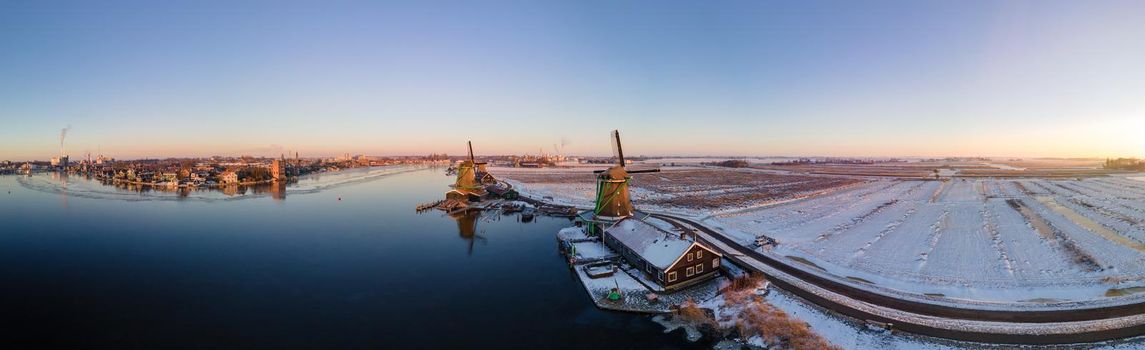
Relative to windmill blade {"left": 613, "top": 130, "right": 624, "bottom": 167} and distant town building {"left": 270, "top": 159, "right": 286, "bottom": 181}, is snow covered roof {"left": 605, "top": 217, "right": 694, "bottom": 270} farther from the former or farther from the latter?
distant town building {"left": 270, "top": 159, "right": 286, "bottom": 181}

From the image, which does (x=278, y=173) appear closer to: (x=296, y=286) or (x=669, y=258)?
(x=296, y=286)

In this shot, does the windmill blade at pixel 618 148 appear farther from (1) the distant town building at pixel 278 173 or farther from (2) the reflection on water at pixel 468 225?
(1) the distant town building at pixel 278 173

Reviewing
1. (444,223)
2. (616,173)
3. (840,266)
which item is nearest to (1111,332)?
(840,266)

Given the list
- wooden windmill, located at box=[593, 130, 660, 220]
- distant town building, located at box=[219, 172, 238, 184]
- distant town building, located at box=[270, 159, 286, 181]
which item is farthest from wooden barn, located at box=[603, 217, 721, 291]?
distant town building, located at box=[270, 159, 286, 181]

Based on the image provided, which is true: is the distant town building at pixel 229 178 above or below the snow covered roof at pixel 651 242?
above

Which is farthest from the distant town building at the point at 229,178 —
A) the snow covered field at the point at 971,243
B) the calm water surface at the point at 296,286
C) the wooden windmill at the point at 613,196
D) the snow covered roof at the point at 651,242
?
the snow covered field at the point at 971,243

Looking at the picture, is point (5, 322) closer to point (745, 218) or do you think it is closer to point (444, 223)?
point (444, 223)

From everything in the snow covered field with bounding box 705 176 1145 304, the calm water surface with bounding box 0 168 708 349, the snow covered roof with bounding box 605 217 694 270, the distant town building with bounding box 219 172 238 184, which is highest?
the distant town building with bounding box 219 172 238 184
